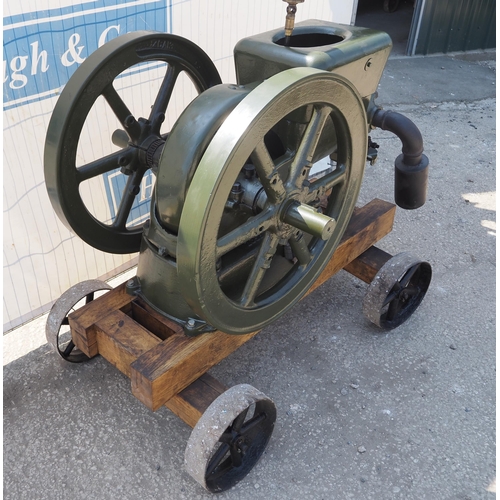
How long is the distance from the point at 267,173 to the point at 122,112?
22.9 inches

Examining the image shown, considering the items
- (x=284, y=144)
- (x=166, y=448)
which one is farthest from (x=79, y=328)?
(x=284, y=144)

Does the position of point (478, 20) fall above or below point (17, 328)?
above

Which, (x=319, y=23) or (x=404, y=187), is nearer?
(x=319, y=23)

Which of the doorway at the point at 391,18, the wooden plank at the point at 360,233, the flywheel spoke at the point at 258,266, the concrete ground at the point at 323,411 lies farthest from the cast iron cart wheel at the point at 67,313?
the doorway at the point at 391,18

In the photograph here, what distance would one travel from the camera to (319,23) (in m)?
1.92

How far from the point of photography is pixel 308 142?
1521mm

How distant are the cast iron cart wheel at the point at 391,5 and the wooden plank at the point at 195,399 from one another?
5.36 metres

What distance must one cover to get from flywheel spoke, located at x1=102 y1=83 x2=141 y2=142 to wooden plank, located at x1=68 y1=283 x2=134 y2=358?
1.65ft

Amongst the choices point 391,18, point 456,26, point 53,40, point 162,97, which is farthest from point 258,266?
point 391,18

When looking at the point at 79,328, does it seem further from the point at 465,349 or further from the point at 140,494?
the point at 465,349

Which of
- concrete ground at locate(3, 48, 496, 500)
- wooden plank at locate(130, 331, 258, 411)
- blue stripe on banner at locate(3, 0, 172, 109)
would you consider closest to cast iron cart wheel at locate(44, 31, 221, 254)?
blue stripe on banner at locate(3, 0, 172, 109)

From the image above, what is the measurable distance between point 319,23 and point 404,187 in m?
0.64

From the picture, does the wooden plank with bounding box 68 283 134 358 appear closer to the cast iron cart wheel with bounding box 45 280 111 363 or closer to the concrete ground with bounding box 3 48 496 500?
the cast iron cart wheel with bounding box 45 280 111 363

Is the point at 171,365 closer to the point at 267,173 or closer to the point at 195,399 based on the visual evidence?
the point at 195,399
